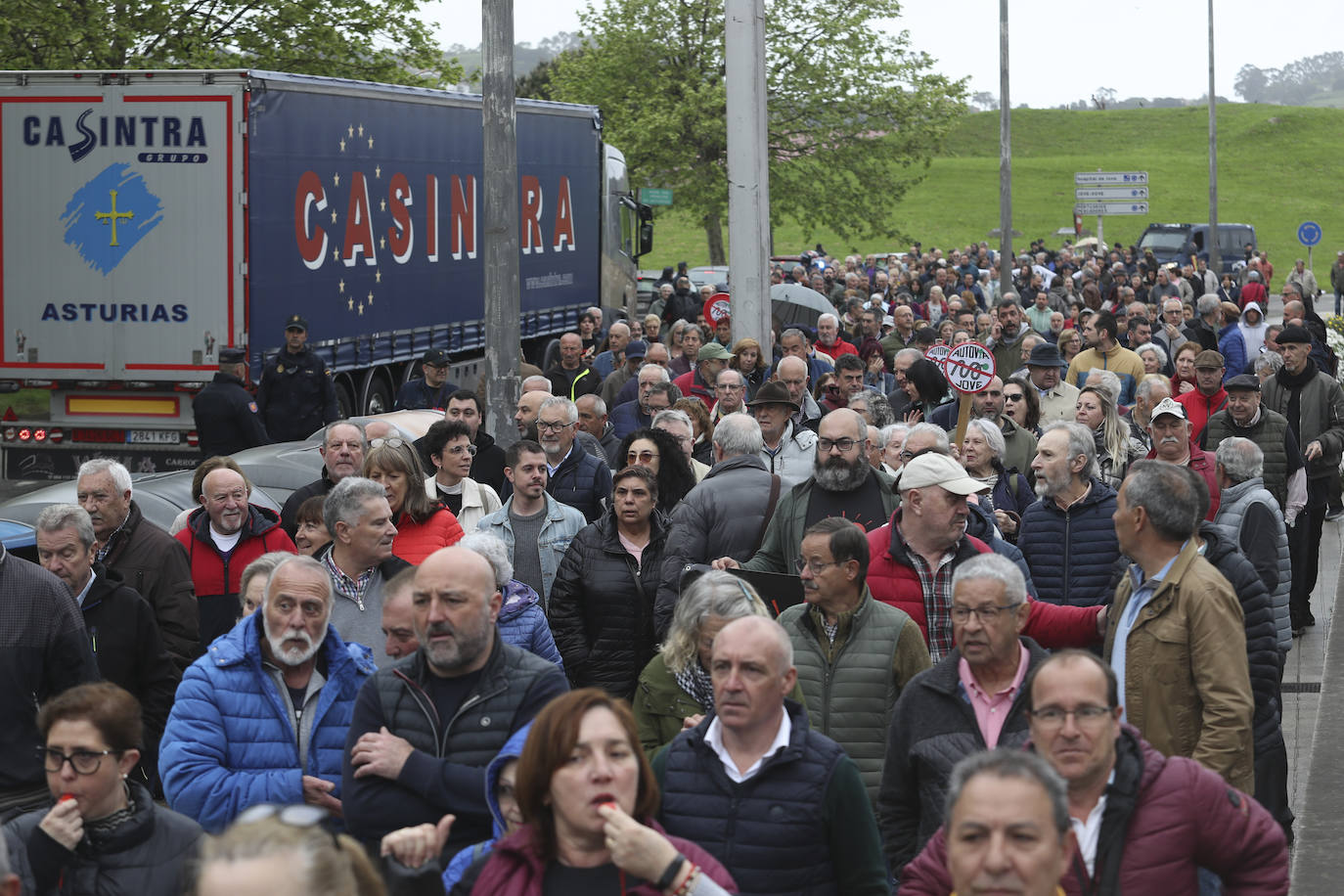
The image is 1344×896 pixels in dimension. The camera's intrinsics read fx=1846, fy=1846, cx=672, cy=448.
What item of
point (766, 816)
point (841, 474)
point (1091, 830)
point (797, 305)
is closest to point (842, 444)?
point (841, 474)

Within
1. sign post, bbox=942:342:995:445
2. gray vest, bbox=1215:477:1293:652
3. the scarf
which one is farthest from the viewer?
sign post, bbox=942:342:995:445

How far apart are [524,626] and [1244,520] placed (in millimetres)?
3515

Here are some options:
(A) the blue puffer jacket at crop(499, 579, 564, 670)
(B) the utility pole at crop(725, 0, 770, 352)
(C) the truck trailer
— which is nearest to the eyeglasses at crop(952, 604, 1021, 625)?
(A) the blue puffer jacket at crop(499, 579, 564, 670)

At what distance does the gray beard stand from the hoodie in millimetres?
12497

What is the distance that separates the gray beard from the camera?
8047 millimetres

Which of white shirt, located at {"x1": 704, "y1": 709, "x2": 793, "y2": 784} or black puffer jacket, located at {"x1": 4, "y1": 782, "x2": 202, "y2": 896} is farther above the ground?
white shirt, located at {"x1": 704, "y1": 709, "x2": 793, "y2": 784}

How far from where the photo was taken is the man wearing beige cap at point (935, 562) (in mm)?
6664

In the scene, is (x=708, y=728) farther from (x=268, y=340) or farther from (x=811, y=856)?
(x=268, y=340)

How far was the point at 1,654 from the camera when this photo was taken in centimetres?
→ 629

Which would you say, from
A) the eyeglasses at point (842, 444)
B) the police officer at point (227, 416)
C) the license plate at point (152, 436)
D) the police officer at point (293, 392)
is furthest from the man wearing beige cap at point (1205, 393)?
the license plate at point (152, 436)

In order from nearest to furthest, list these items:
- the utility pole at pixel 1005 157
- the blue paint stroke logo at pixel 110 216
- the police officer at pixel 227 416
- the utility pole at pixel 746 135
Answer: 1. the police officer at pixel 227 416
2. the utility pole at pixel 746 135
3. the blue paint stroke logo at pixel 110 216
4. the utility pole at pixel 1005 157

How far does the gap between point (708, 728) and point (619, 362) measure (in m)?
13.6

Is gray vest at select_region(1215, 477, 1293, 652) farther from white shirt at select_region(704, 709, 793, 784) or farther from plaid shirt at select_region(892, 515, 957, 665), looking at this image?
white shirt at select_region(704, 709, 793, 784)

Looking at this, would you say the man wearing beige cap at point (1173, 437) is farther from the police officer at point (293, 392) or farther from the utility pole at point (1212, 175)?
the utility pole at point (1212, 175)
